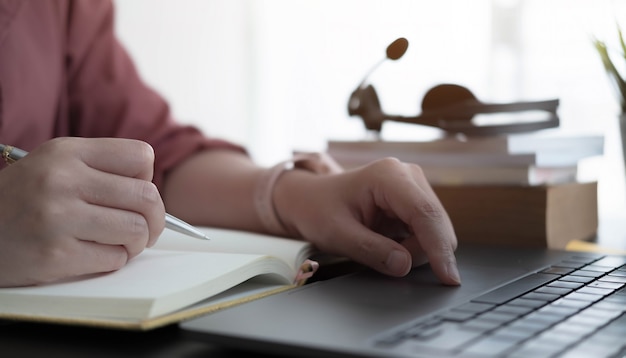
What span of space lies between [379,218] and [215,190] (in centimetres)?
27

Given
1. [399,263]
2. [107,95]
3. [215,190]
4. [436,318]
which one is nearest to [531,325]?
[436,318]

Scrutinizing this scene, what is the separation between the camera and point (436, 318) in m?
0.41

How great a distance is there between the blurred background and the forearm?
45.8 inches

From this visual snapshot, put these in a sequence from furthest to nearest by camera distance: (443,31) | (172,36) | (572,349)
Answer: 1. (172,36)
2. (443,31)
3. (572,349)

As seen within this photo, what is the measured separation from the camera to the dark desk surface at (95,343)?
1.27ft

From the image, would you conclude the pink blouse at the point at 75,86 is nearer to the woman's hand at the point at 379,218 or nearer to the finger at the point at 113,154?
the woman's hand at the point at 379,218

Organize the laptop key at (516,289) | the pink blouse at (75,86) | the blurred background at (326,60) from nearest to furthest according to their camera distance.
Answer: the laptop key at (516,289)
the pink blouse at (75,86)
the blurred background at (326,60)

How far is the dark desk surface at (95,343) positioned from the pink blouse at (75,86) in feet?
1.73

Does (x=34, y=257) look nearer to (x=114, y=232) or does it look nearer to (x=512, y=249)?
(x=114, y=232)

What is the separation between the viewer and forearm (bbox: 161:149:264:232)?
2.66ft

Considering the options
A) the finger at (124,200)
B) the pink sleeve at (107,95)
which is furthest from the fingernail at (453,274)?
the pink sleeve at (107,95)

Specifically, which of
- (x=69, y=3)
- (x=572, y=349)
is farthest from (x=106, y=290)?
(x=69, y=3)

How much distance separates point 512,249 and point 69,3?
2.38 ft

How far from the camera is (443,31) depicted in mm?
2609
